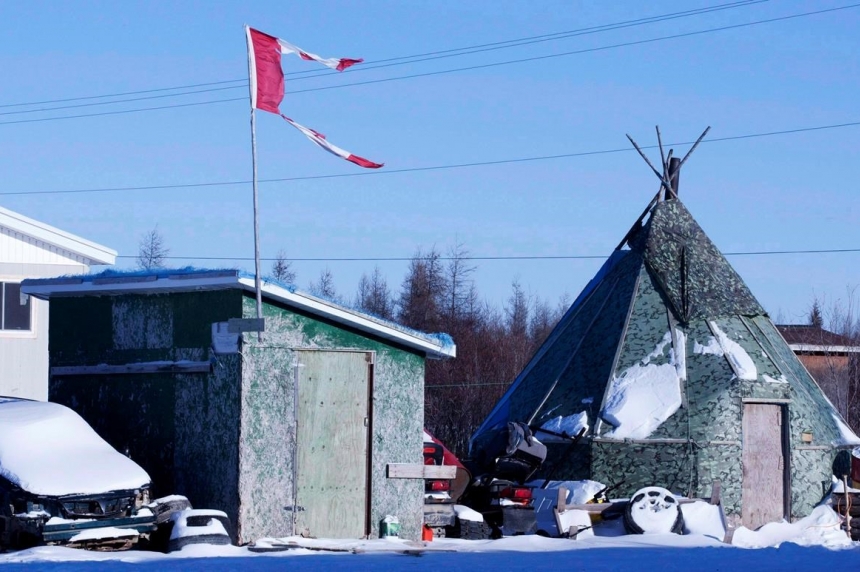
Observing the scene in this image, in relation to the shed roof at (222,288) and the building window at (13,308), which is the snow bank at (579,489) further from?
the building window at (13,308)

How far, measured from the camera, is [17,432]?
40.9 feet

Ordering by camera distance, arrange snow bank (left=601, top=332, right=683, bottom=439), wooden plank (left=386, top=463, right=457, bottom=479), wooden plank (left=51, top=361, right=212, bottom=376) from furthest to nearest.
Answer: snow bank (left=601, top=332, right=683, bottom=439), wooden plank (left=386, top=463, right=457, bottom=479), wooden plank (left=51, top=361, right=212, bottom=376)

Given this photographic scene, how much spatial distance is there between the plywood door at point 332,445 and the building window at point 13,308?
29.2 ft

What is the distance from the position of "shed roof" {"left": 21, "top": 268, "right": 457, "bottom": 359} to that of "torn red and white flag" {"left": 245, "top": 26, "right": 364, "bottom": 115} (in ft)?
7.22

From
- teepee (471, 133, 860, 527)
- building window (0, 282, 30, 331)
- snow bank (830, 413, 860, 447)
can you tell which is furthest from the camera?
building window (0, 282, 30, 331)

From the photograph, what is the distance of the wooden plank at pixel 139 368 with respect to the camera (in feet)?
46.4

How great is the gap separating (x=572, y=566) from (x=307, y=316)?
4.48 m

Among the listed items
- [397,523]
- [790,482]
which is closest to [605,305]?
[790,482]

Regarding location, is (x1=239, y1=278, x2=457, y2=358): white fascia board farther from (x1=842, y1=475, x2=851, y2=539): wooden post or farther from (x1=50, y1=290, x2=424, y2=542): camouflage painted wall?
(x1=842, y1=475, x2=851, y2=539): wooden post

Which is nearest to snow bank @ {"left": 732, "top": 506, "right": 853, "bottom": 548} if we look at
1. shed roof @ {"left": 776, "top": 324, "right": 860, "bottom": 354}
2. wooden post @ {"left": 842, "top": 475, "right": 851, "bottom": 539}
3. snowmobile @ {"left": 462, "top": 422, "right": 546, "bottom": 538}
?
wooden post @ {"left": 842, "top": 475, "right": 851, "bottom": 539}

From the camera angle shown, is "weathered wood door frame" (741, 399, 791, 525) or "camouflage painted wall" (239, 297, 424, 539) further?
"weathered wood door frame" (741, 399, 791, 525)

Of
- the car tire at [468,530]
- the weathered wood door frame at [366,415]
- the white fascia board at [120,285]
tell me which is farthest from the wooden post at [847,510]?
the white fascia board at [120,285]

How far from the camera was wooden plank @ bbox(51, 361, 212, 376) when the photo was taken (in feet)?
46.4

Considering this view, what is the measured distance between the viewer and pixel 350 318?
570 inches
